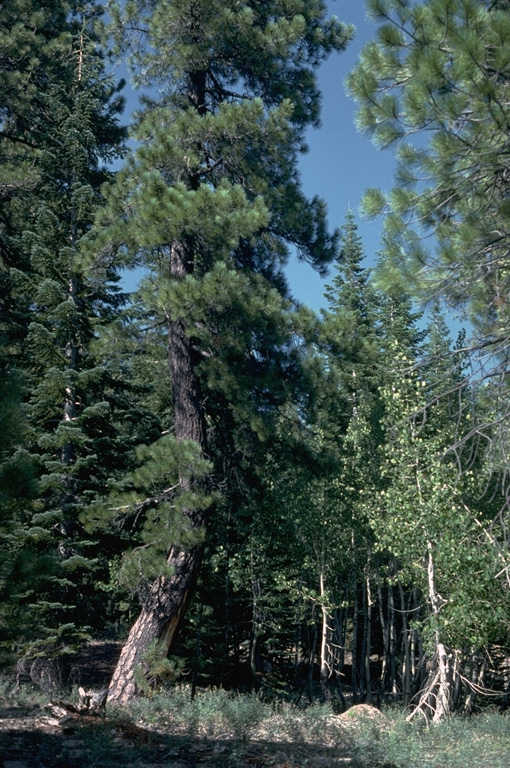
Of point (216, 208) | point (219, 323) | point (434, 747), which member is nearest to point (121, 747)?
point (434, 747)

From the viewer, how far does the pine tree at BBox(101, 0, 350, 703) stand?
863cm

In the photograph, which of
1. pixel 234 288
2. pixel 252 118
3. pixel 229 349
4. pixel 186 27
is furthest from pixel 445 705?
pixel 186 27

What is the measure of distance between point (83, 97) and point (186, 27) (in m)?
3.68

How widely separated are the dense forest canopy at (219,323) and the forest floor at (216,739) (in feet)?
2.79

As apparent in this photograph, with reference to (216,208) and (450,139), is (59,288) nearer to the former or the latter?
(216,208)

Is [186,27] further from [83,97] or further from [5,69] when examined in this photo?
[5,69]

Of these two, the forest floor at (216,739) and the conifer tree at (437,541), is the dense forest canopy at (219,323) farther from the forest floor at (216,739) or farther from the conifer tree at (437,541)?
the forest floor at (216,739)

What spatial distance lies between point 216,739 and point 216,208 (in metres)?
6.38

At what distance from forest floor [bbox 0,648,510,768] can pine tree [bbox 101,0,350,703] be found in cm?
130

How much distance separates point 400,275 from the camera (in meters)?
5.91

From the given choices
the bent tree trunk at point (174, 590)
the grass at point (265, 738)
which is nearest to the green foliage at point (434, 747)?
the grass at point (265, 738)

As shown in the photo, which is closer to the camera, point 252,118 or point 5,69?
point 252,118

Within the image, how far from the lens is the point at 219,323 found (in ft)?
30.7

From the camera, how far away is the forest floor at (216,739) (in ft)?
18.6
